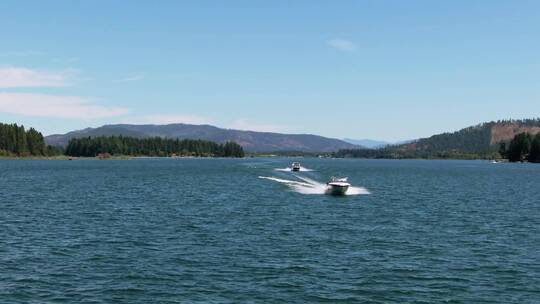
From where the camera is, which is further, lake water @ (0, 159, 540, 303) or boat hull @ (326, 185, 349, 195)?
boat hull @ (326, 185, 349, 195)

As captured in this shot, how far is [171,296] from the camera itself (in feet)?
119

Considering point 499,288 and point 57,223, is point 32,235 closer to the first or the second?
point 57,223

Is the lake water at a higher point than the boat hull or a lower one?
lower

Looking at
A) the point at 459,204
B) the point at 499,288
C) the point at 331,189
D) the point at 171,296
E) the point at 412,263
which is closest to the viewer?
the point at 171,296

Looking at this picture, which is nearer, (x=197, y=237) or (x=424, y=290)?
(x=424, y=290)

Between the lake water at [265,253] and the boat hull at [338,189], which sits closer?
the lake water at [265,253]

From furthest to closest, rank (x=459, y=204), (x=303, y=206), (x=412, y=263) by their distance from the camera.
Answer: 1. (x=459, y=204)
2. (x=303, y=206)
3. (x=412, y=263)

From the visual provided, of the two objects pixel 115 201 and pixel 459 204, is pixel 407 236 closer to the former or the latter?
pixel 459 204

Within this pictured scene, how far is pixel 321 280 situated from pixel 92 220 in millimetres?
40144

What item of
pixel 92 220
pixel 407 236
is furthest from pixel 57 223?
pixel 407 236

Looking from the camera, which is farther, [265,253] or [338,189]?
[338,189]

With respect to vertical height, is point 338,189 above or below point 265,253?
above

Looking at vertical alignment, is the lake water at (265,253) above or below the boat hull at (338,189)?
below

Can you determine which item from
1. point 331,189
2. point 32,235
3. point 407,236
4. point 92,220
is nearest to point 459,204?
point 331,189
